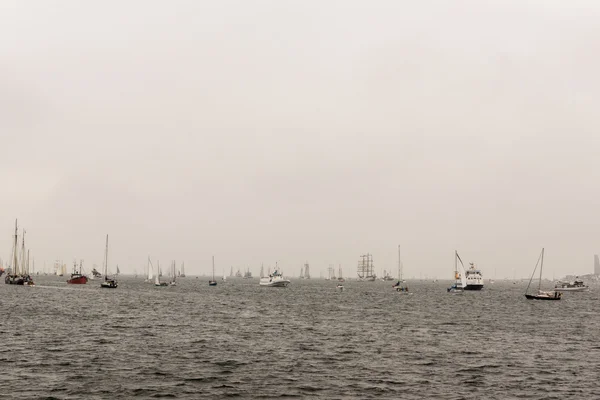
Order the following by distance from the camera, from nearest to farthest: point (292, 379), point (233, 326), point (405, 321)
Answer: point (292, 379), point (233, 326), point (405, 321)

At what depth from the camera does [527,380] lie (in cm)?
4144

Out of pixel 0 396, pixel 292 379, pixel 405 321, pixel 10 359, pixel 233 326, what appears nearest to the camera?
pixel 0 396

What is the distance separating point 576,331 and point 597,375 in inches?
1387

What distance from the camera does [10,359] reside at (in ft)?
151

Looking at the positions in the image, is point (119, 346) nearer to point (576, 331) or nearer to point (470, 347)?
point (470, 347)

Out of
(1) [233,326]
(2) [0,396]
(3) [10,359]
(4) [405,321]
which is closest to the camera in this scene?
(2) [0,396]

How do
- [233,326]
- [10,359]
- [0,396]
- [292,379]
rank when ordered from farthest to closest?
[233,326], [10,359], [292,379], [0,396]

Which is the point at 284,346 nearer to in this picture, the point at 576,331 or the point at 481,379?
the point at 481,379

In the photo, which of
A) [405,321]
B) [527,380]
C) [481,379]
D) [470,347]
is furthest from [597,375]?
[405,321]

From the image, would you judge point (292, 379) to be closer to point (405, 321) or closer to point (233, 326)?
point (233, 326)

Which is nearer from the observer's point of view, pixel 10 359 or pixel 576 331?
pixel 10 359

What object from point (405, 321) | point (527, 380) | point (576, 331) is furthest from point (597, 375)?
point (405, 321)

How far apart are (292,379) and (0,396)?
20.4 meters

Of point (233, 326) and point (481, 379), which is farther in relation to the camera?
point (233, 326)
